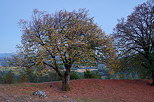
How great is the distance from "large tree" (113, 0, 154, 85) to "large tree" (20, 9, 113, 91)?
319cm

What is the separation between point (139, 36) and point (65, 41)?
7.42 m

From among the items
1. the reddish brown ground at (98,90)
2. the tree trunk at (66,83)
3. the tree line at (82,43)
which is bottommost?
the reddish brown ground at (98,90)

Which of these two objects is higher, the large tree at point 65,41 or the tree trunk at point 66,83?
the large tree at point 65,41

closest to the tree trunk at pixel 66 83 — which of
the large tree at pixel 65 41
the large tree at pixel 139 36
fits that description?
the large tree at pixel 65 41

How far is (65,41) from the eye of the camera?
10.1m

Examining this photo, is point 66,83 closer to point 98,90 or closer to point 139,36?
point 98,90

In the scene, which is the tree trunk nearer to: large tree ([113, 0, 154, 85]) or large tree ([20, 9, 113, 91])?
large tree ([20, 9, 113, 91])

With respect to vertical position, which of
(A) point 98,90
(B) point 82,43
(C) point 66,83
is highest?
(B) point 82,43

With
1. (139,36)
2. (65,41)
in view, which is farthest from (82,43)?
(139,36)

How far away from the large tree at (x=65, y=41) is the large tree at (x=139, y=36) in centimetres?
319

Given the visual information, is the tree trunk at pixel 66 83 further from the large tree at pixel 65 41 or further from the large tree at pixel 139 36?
the large tree at pixel 139 36

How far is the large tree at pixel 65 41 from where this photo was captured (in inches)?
373

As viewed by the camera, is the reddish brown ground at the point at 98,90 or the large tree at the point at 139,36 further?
the large tree at the point at 139,36

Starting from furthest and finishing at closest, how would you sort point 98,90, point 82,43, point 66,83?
point 98,90
point 66,83
point 82,43
